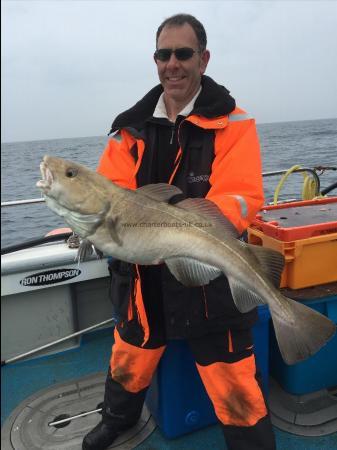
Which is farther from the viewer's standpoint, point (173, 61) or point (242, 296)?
point (173, 61)

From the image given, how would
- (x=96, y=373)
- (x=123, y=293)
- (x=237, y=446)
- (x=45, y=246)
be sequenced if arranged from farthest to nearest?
(x=45, y=246) → (x=96, y=373) → (x=123, y=293) → (x=237, y=446)

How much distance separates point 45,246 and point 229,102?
10.3ft

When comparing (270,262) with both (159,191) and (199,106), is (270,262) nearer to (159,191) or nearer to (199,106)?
(159,191)

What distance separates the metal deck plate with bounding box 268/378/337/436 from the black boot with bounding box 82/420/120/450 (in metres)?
1.37

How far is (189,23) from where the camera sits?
9.37 feet

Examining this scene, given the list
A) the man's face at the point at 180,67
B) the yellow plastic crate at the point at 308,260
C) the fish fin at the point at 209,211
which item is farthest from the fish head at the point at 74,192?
the yellow plastic crate at the point at 308,260

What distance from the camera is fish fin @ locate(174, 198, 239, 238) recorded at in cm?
233

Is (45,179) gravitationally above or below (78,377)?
above

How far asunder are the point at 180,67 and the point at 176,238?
128cm

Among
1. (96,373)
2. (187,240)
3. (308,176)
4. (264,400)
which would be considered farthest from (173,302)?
(308,176)

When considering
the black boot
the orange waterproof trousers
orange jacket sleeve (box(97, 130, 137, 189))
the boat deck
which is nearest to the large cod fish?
the orange waterproof trousers

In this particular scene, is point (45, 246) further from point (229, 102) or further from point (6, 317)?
point (229, 102)

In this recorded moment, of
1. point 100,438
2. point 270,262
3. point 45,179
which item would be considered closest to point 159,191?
point 45,179

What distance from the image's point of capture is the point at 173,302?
2758mm
